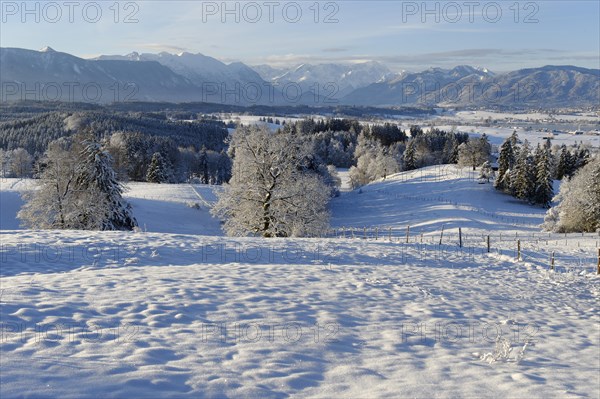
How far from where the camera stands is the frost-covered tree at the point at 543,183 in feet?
239

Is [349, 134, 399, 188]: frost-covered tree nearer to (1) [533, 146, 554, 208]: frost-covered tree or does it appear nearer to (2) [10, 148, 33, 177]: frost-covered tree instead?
A: (1) [533, 146, 554, 208]: frost-covered tree

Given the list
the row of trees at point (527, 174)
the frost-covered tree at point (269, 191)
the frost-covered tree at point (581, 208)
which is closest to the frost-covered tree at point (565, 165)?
the row of trees at point (527, 174)

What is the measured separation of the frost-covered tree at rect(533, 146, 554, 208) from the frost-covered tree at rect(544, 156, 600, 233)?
1950 cm

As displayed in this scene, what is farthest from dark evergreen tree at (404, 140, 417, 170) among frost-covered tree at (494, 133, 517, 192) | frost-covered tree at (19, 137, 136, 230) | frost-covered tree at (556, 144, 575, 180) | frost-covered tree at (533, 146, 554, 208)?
frost-covered tree at (19, 137, 136, 230)

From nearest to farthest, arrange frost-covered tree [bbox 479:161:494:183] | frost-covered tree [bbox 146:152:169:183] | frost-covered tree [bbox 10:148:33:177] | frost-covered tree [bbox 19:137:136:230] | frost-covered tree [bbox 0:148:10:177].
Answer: frost-covered tree [bbox 19:137:136:230] < frost-covered tree [bbox 479:161:494:183] < frost-covered tree [bbox 146:152:169:183] < frost-covered tree [bbox 0:148:10:177] < frost-covered tree [bbox 10:148:33:177]

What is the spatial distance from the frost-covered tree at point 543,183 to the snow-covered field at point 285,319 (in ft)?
186

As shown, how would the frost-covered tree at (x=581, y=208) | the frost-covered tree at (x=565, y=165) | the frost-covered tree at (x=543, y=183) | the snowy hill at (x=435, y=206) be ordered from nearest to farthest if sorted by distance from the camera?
the frost-covered tree at (x=581, y=208)
the snowy hill at (x=435, y=206)
the frost-covered tree at (x=543, y=183)
the frost-covered tree at (x=565, y=165)

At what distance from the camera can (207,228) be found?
51969 mm

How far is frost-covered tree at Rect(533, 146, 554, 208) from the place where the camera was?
72.9 metres

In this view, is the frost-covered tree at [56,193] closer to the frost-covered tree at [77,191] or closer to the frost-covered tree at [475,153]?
the frost-covered tree at [77,191]

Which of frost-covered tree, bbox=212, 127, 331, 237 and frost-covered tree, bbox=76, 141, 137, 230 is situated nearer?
frost-covered tree, bbox=212, 127, 331, 237

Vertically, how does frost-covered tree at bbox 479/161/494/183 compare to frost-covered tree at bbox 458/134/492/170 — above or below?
below

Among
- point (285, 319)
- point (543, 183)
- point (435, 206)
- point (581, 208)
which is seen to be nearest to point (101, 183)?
point (285, 319)

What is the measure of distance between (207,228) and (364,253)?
114 feet
